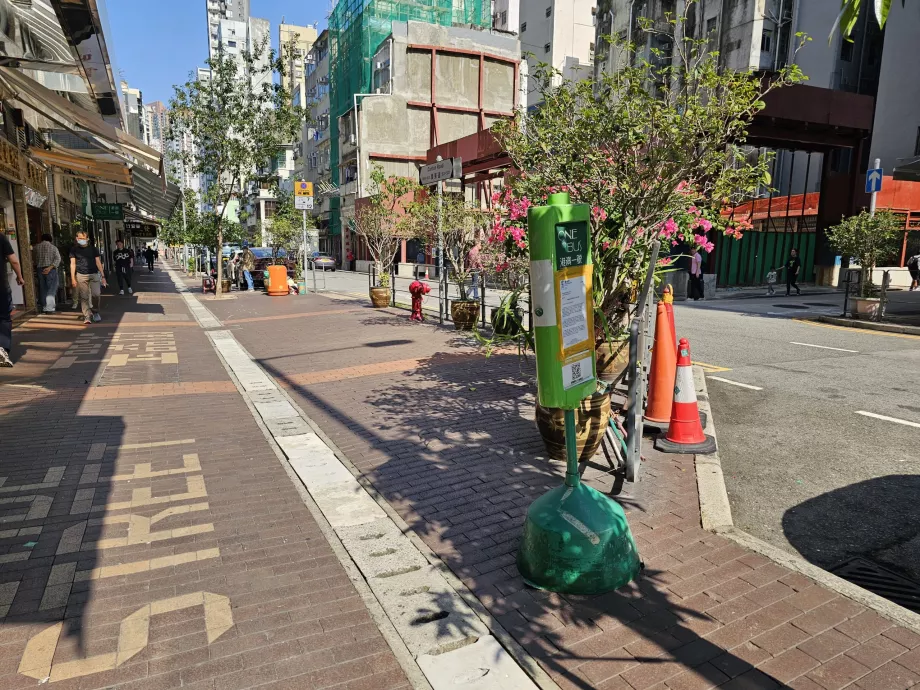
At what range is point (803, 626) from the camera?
2.86 metres

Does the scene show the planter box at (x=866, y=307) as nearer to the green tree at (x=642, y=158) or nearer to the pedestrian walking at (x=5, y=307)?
the green tree at (x=642, y=158)

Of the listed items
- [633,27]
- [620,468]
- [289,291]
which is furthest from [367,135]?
[620,468]

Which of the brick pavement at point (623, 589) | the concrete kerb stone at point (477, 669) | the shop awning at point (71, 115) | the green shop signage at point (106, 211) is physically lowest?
the concrete kerb stone at point (477, 669)

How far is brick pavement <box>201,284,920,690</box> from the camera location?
2.62 m

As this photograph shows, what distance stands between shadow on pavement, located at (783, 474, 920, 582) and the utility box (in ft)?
6.44

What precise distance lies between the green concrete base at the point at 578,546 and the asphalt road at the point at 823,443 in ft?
4.40

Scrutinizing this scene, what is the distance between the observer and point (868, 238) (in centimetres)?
1487

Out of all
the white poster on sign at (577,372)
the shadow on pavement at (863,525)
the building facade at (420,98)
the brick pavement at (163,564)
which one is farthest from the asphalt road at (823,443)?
the building facade at (420,98)

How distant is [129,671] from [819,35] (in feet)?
143

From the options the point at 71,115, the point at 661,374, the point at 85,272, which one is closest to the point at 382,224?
the point at 85,272

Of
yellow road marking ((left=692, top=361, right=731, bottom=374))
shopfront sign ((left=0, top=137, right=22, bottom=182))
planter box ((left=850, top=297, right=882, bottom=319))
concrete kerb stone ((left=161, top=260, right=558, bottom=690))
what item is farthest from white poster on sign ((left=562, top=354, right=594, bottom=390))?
planter box ((left=850, top=297, right=882, bottom=319))

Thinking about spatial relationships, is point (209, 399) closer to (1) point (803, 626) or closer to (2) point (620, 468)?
(2) point (620, 468)

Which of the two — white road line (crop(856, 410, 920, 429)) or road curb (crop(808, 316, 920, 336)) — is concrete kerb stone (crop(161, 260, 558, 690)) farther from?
road curb (crop(808, 316, 920, 336))

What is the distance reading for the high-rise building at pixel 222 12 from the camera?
136 meters
